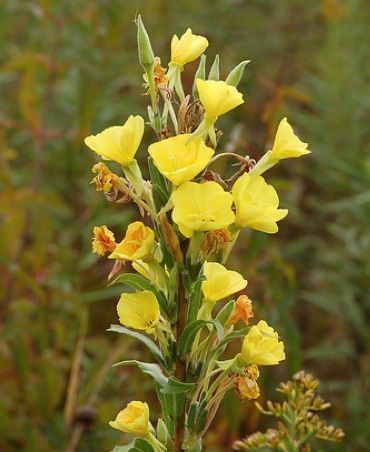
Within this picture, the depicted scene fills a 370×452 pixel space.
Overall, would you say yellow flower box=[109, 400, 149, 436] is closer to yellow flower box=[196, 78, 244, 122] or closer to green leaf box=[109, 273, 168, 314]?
green leaf box=[109, 273, 168, 314]

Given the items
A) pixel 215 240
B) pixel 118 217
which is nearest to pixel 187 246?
pixel 215 240

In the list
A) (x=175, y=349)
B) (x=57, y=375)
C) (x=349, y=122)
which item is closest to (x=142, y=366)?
(x=175, y=349)

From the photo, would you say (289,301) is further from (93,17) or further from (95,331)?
(93,17)

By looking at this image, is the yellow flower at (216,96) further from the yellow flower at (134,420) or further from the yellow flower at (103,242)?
the yellow flower at (134,420)

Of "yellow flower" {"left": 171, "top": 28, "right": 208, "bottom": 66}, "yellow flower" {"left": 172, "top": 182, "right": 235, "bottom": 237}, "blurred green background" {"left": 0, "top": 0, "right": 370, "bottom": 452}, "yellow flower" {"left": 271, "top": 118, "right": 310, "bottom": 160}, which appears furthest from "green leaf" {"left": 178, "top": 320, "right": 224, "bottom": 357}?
"blurred green background" {"left": 0, "top": 0, "right": 370, "bottom": 452}

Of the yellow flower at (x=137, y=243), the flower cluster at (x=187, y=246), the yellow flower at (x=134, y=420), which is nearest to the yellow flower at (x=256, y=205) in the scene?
the flower cluster at (x=187, y=246)

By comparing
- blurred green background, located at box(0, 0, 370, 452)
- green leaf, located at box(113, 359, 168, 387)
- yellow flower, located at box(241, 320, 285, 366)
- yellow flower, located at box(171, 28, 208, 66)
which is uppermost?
blurred green background, located at box(0, 0, 370, 452)

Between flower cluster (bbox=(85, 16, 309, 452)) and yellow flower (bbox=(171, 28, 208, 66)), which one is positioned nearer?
flower cluster (bbox=(85, 16, 309, 452))

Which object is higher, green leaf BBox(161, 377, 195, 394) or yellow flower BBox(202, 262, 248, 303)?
yellow flower BBox(202, 262, 248, 303)
